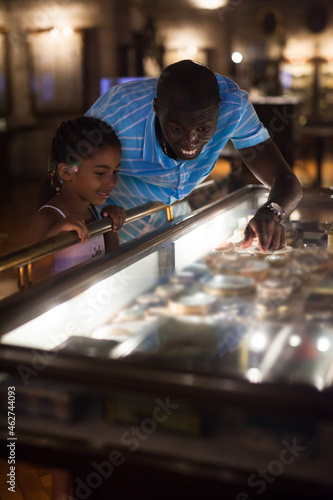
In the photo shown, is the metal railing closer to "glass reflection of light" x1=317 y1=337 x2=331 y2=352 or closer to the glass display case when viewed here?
the glass display case

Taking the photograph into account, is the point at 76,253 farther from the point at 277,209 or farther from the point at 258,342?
the point at 258,342

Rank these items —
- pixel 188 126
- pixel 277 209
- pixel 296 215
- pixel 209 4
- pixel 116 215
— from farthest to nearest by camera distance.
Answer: pixel 209 4 → pixel 296 215 → pixel 277 209 → pixel 116 215 → pixel 188 126

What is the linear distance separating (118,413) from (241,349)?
→ 0.26 m

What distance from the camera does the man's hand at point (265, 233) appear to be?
1677 millimetres

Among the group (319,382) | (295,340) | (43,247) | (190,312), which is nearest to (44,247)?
(43,247)

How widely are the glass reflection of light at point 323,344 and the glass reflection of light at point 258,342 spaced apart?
0.32 feet

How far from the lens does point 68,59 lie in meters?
10.3

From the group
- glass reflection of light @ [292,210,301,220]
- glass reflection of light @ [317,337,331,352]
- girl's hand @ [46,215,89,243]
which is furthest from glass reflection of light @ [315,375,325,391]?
glass reflection of light @ [292,210,301,220]

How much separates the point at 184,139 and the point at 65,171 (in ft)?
1.91

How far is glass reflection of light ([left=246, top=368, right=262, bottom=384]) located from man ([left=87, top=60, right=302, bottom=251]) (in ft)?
2.71

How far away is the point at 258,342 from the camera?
1053mm

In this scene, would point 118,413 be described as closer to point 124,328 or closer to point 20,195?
point 124,328

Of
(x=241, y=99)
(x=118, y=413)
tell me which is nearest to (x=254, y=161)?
(x=241, y=99)

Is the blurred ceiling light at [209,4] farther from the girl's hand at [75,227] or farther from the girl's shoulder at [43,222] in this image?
the girl's hand at [75,227]
